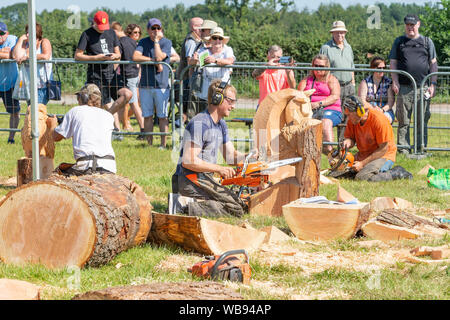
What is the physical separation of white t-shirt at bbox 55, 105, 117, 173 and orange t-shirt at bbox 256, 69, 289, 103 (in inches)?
167

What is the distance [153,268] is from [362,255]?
1.68 meters

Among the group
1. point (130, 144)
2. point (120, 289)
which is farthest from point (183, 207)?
point (130, 144)

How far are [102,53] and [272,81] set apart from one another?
2708 millimetres

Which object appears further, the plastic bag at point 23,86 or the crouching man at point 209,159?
the plastic bag at point 23,86

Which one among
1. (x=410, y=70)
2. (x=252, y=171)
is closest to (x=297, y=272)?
(x=252, y=171)

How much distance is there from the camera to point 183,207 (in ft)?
23.2

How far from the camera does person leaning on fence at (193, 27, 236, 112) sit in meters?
10.7

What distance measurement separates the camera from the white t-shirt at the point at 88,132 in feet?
23.1

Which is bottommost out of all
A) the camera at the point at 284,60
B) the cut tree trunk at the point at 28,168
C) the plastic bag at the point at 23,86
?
the cut tree trunk at the point at 28,168

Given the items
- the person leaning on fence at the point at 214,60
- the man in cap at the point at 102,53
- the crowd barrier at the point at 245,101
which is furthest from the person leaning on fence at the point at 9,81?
the person leaning on fence at the point at 214,60

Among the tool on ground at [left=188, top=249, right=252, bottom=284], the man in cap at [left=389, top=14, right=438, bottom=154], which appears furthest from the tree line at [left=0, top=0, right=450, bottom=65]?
the tool on ground at [left=188, top=249, right=252, bottom=284]

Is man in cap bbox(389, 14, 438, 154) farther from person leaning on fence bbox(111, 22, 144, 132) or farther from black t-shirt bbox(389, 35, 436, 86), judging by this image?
person leaning on fence bbox(111, 22, 144, 132)

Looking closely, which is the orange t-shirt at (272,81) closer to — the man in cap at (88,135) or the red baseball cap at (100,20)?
the red baseball cap at (100,20)

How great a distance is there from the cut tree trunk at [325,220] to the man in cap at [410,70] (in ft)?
17.5
